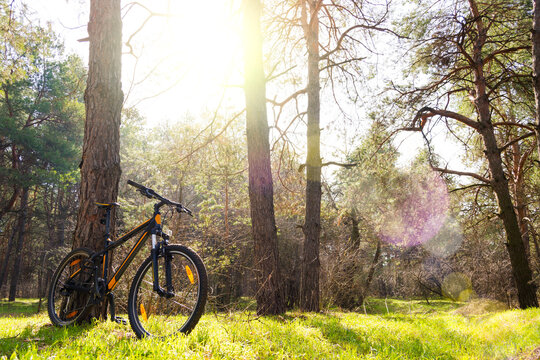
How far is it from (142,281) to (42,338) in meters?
1.05

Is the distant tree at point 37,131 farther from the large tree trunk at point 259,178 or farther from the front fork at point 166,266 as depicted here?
the front fork at point 166,266

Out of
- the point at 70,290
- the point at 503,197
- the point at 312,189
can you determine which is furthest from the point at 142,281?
the point at 503,197

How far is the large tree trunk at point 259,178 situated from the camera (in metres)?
5.28

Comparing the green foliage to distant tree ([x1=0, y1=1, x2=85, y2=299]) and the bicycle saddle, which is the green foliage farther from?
the bicycle saddle

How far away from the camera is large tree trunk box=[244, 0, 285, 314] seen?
208 inches

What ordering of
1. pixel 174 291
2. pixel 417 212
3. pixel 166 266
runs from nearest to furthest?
pixel 166 266 → pixel 174 291 → pixel 417 212

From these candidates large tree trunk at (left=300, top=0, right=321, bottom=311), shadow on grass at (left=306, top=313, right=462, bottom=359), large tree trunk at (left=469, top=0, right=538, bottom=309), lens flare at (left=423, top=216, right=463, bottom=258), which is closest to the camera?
shadow on grass at (left=306, top=313, right=462, bottom=359)

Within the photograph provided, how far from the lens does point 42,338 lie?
3098 mm

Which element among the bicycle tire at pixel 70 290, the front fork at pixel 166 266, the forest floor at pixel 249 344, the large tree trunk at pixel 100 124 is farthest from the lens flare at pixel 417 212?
the bicycle tire at pixel 70 290

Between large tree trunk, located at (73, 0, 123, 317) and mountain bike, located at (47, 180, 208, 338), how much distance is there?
0.86ft

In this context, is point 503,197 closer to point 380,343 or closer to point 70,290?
point 380,343

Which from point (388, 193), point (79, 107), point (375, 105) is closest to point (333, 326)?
point (375, 105)

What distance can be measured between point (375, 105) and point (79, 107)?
20167 millimetres

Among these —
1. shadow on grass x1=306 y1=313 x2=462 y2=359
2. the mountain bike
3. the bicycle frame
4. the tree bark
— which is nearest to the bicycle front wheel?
the mountain bike
